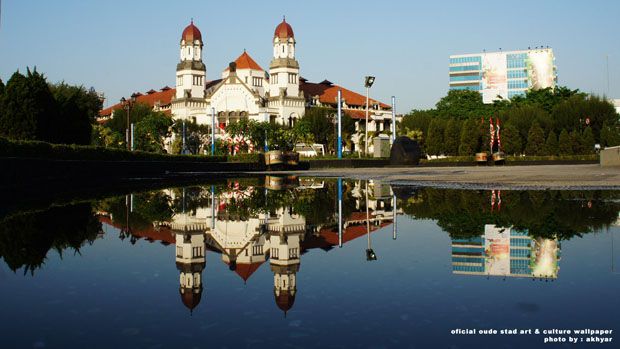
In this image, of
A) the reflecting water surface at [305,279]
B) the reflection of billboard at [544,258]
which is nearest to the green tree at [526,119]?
the reflecting water surface at [305,279]

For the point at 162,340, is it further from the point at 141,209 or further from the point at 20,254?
the point at 141,209

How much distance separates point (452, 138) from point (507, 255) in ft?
258

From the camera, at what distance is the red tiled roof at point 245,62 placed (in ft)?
360

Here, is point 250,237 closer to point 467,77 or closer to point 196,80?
point 196,80

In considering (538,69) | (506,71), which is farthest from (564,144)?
(506,71)

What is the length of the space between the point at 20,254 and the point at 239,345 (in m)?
3.22

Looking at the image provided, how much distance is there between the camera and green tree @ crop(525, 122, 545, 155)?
7394 centimetres

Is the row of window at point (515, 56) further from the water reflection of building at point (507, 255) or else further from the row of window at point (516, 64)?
the water reflection of building at point (507, 255)

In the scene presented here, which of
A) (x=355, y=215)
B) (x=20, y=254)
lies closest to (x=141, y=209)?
(x=355, y=215)

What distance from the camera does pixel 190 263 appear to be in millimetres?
4945

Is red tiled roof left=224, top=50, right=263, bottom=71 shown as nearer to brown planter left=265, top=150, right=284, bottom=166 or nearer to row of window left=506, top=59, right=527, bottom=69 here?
row of window left=506, top=59, right=527, bottom=69

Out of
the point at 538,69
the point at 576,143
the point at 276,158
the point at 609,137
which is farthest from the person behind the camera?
the point at 538,69

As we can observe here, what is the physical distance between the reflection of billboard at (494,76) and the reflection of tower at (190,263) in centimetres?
14644

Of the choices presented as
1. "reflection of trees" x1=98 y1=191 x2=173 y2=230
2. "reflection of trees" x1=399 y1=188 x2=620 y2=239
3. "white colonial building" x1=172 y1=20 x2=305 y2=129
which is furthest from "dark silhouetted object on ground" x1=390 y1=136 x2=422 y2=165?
"white colonial building" x1=172 y1=20 x2=305 y2=129
